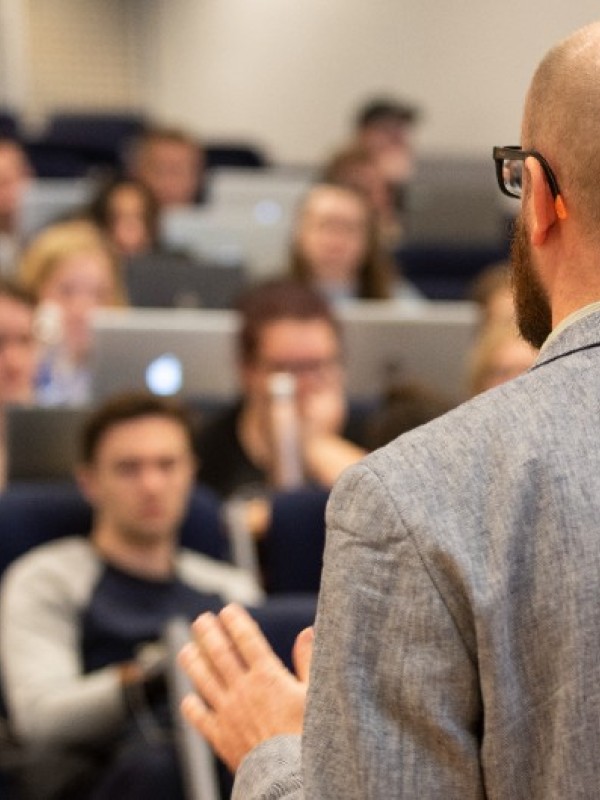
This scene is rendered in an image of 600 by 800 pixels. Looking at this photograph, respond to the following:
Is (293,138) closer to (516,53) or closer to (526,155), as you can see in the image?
(516,53)

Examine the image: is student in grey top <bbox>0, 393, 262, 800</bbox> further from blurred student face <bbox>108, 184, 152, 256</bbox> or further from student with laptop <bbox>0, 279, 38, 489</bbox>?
blurred student face <bbox>108, 184, 152, 256</bbox>

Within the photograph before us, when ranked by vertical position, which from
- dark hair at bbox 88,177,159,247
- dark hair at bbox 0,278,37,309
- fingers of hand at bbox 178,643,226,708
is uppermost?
dark hair at bbox 88,177,159,247

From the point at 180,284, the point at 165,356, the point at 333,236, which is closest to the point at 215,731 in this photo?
the point at 165,356

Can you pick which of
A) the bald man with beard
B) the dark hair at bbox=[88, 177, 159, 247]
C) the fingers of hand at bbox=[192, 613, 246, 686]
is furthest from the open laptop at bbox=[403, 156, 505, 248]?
the bald man with beard

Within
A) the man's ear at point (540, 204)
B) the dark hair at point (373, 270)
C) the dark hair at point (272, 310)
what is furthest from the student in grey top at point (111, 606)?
the dark hair at point (373, 270)

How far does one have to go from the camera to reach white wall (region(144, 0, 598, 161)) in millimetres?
8750

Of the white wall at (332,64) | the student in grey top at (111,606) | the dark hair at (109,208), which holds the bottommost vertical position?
the student in grey top at (111,606)

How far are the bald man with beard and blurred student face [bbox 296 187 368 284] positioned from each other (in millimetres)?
4366

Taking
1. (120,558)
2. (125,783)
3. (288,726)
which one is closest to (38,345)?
(120,558)

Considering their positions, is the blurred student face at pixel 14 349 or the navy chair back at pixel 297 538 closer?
the navy chair back at pixel 297 538

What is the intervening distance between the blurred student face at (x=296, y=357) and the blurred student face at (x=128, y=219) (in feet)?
8.44

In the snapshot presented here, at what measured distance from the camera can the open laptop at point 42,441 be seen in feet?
12.3

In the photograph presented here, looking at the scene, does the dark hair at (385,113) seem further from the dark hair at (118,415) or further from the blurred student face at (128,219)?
the dark hair at (118,415)

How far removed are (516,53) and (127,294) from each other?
3.61 m
